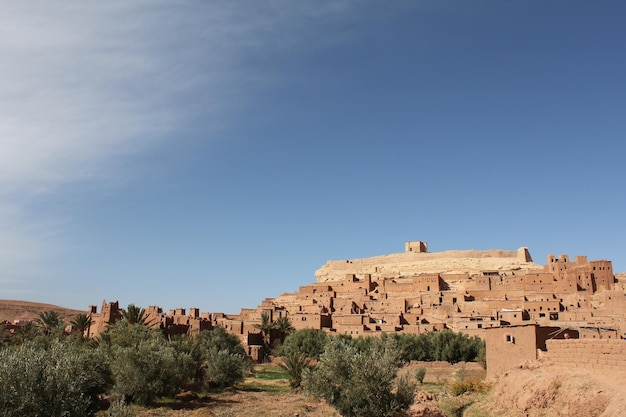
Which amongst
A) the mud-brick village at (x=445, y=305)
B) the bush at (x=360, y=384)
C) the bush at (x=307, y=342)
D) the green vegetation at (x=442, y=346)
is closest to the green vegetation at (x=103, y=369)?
the bush at (x=307, y=342)

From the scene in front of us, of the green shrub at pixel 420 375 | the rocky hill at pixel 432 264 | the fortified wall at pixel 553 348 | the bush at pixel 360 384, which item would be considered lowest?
the green shrub at pixel 420 375

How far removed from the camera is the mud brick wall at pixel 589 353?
37.6 ft

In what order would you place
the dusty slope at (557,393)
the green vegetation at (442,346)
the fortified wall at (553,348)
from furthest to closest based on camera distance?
the green vegetation at (442,346) → the fortified wall at (553,348) → the dusty slope at (557,393)

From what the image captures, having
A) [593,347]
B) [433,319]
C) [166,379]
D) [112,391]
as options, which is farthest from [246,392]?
[433,319]

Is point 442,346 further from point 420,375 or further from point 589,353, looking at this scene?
point 589,353

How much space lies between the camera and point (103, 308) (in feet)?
131

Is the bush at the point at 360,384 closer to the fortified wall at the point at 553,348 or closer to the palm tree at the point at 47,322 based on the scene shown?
the fortified wall at the point at 553,348

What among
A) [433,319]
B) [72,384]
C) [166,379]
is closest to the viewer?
[72,384]

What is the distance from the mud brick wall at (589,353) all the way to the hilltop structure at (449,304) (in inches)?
701

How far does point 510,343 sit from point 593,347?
6.48 m

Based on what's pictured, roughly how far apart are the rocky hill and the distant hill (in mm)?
32722

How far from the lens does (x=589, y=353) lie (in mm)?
12219

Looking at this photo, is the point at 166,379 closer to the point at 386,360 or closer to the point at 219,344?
the point at 386,360

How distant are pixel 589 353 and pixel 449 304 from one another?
33316 mm
